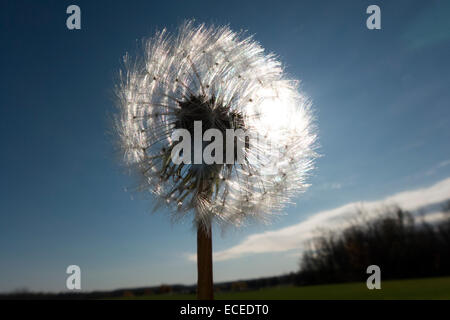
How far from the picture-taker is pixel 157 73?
4441 mm

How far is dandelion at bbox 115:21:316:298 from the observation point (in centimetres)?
410

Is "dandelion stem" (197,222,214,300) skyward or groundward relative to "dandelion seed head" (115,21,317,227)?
groundward

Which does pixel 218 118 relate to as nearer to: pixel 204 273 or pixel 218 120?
pixel 218 120

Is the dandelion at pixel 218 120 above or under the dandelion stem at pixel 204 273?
above

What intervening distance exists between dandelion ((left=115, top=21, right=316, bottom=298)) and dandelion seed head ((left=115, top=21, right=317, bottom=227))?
0.05ft

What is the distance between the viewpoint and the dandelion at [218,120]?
410 cm

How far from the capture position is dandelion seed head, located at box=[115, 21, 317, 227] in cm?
411

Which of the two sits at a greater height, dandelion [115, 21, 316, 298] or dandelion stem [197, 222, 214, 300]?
dandelion [115, 21, 316, 298]

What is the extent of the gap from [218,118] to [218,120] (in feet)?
0.14

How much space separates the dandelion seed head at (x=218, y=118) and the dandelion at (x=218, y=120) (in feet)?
0.05

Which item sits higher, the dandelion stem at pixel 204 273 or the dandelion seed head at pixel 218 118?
the dandelion seed head at pixel 218 118

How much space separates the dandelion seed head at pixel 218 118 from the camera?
13.5 feet
